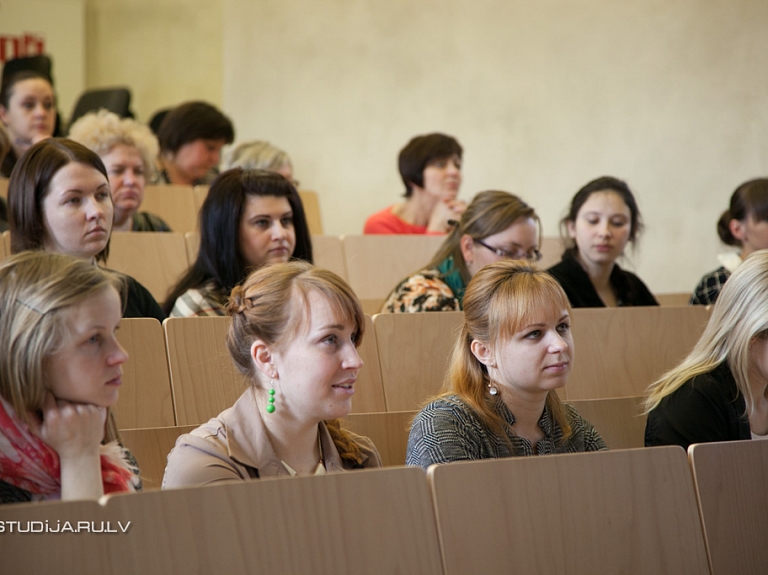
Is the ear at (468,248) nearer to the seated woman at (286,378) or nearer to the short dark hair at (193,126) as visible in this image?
the seated woman at (286,378)

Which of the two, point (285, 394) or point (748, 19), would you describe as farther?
point (748, 19)

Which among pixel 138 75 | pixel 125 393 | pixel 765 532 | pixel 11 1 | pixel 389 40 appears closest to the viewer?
pixel 765 532

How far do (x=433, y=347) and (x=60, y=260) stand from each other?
1.19 m

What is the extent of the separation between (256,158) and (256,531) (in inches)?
112

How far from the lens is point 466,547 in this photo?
1.21 m

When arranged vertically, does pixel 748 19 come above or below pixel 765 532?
above

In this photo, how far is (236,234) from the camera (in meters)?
2.48

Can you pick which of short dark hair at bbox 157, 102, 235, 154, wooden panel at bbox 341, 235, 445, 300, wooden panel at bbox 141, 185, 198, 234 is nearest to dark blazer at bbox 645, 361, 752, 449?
wooden panel at bbox 341, 235, 445, 300

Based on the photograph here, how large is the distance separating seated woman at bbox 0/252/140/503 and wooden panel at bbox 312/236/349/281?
6.84 ft

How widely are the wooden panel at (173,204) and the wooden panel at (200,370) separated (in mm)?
2011

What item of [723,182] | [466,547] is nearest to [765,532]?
[466,547]

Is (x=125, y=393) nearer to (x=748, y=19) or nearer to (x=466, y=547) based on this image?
(x=466, y=547)

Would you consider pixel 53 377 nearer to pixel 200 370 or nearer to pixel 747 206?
pixel 200 370

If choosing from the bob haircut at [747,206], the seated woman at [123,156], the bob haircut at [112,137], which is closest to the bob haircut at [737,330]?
the bob haircut at [747,206]
